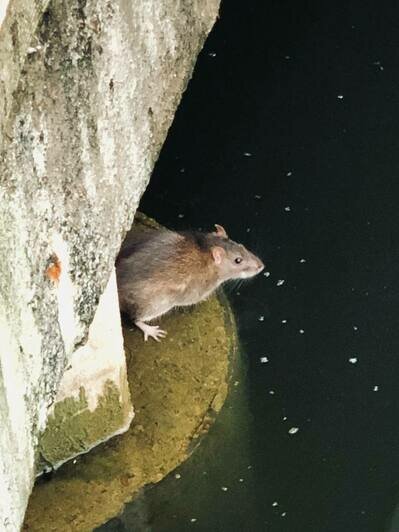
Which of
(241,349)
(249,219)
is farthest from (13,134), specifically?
(249,219)

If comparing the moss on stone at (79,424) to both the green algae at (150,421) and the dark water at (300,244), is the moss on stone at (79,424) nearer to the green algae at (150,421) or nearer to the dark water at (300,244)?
the green algae at (150,421)

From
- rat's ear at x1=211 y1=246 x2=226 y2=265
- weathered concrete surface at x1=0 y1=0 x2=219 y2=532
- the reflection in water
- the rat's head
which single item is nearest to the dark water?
the reflection in water

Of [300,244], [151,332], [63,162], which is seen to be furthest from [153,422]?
[63,162]

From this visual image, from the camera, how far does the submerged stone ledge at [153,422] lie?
4.74 m

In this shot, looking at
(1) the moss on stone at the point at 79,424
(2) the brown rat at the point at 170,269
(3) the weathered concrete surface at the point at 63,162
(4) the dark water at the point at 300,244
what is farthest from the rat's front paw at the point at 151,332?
(3) the weathered concrete surface at the point at 63,162

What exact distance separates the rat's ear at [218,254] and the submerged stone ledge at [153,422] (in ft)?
0.86

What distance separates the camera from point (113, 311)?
4.56 meters

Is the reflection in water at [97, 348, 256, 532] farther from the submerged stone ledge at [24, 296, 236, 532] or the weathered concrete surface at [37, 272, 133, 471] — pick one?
the weathered concrete surface at [37, 272, 133, 471]

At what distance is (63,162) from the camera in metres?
3.07

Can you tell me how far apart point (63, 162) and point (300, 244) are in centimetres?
297

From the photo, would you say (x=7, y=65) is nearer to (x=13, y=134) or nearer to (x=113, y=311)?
(x=13, y=134)

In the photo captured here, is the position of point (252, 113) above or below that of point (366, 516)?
above

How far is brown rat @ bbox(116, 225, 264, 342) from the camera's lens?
5188 millimetres

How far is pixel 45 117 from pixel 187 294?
8.27ft
